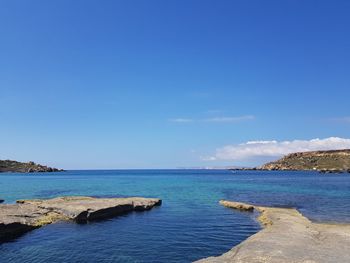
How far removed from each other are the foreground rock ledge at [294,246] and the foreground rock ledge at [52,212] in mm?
25243

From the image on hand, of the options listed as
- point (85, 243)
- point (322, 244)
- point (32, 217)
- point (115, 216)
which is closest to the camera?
point (322, 244)

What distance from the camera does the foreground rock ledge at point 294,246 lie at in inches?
966

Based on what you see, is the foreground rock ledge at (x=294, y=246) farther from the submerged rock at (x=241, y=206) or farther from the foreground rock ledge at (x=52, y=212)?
the foreground rock ledge at (x=52, y=212)

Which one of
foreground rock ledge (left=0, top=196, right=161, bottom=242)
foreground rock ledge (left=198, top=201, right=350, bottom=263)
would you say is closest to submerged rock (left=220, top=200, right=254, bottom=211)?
foreground rock ledge (left=0, top=196, right=161, bottom=242)

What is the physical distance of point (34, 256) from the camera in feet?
101

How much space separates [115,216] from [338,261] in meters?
35.3

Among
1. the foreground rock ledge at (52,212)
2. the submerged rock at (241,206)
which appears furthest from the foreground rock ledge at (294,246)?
the foreground rock ledge at (52,212)

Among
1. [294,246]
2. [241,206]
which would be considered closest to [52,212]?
[241,206]

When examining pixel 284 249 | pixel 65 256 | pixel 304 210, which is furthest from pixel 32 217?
pixel 304 210

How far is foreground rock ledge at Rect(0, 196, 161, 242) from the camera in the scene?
4122 centimetres

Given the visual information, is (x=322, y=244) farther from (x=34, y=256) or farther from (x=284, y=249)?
(x=34, y=256)

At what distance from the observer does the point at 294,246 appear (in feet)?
91.7

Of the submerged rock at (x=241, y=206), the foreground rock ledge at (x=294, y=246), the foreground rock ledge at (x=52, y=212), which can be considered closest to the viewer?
the foreground rock ledge at (x=294, y=246)

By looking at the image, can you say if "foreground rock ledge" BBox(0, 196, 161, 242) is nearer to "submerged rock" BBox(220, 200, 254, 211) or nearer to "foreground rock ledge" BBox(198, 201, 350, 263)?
"submerged rock" BBox(220, 200, 254, 211)
